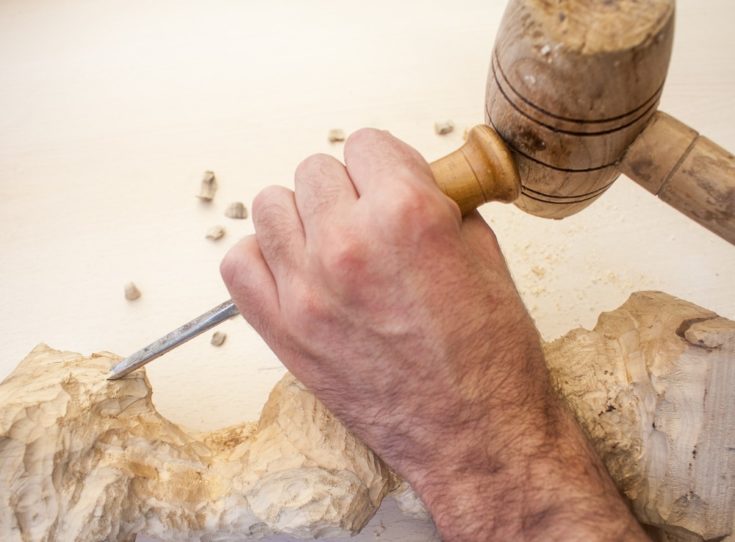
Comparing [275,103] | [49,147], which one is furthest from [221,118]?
[49,147]

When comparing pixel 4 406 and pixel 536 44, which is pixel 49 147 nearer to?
pixel 4 406

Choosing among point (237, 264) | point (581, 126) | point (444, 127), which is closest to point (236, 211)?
point (444, 127)

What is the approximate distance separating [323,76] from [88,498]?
1.49m

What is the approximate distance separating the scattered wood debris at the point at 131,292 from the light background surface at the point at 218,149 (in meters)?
0.03

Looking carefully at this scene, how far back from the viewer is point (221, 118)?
2.13m

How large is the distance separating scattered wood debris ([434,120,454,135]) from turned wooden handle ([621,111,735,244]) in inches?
37.8

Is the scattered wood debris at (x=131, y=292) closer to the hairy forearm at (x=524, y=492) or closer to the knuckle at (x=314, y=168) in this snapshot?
the knuckle at (x=314, y=168)

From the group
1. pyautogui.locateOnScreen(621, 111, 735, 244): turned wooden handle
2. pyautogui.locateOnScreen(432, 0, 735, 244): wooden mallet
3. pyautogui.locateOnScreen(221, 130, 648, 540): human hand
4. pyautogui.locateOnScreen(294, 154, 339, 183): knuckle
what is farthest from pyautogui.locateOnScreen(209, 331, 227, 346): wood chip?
pyautogui.locateOnScreen(621, 111, 735, 244): turned wooden handle

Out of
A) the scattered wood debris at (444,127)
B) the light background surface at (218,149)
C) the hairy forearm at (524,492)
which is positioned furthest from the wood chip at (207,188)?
the hairy forearm at (524,492)

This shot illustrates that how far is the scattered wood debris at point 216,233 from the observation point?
1914 millimetres

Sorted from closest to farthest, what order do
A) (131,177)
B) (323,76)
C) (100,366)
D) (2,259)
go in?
(100,366), (2,259), (131,177), (323,76)

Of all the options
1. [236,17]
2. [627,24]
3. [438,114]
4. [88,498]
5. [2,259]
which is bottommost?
[88,498]

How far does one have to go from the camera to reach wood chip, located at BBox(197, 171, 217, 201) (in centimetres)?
197

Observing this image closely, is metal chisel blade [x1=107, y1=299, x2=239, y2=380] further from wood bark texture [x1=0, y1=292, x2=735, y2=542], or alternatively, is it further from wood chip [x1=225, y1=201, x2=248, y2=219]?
wood chip [x1=225, y1=201, x2=248, y2=219]
